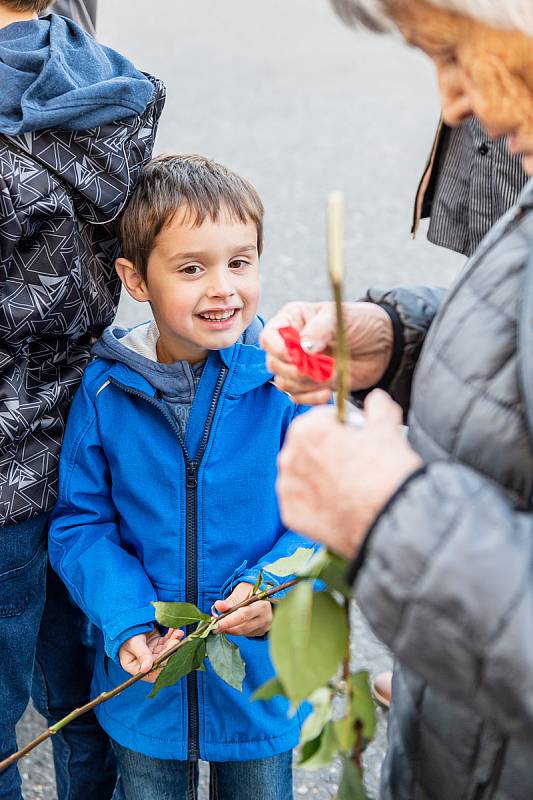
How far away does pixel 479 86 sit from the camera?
0.97 meters

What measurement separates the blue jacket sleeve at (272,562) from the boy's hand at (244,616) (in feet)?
0.06

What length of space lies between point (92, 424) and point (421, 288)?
23.9 inches

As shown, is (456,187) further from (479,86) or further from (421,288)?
(479,86)

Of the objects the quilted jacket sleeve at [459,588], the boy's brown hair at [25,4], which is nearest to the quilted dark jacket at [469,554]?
the quilted jacket sleeve at [459,588]

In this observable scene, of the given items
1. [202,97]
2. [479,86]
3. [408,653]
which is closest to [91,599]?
[408,653]

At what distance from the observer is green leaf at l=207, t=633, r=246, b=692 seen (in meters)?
1.54

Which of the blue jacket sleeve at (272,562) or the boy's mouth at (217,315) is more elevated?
the boy's mouth at (217,315)

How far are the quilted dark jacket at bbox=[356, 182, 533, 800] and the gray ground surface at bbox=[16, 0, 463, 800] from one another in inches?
63.9

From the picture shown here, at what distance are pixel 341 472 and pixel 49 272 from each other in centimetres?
83

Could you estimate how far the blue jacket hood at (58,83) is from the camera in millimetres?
1516

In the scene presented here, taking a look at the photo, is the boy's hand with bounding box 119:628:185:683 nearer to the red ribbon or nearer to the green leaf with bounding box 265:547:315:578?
the green leaf with bounding box 265:547:315:578

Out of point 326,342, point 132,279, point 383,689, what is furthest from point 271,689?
point 383,689

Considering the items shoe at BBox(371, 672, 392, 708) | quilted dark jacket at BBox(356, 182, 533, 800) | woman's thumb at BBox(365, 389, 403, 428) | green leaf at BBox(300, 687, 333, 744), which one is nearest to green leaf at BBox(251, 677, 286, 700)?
green leaf at BBox(300, 687, 333, 744)

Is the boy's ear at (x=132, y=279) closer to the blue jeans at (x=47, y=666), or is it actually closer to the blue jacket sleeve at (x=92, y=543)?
the blue jacket sleeve at (x=92, y=543)
